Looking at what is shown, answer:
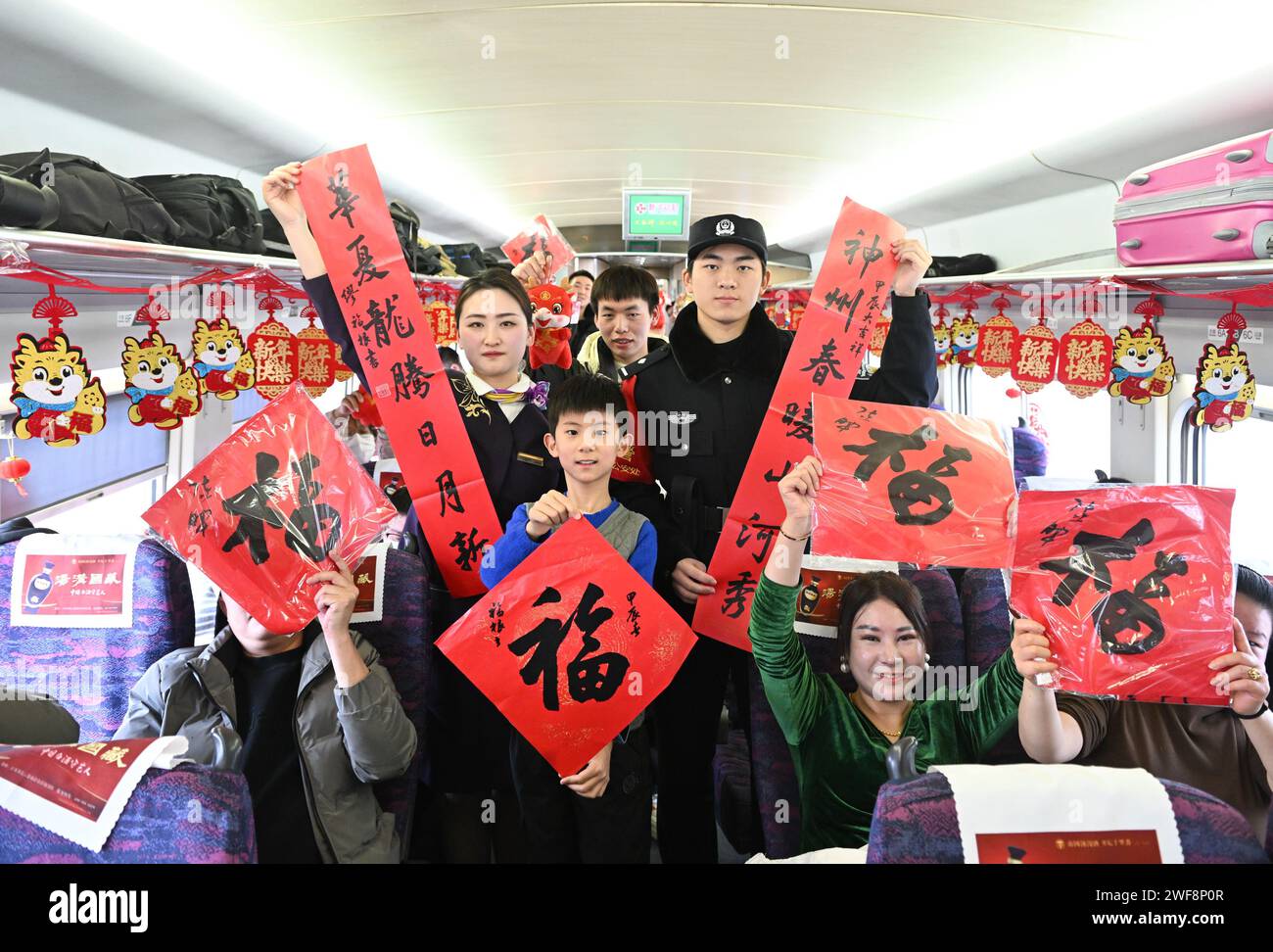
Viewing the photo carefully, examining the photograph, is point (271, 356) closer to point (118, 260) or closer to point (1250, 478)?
point (118, 260)

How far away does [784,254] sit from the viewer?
13031 mm

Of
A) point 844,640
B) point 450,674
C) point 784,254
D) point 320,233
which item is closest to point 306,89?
point 320,233

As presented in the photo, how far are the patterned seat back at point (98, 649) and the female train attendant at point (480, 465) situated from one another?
833 millimetres

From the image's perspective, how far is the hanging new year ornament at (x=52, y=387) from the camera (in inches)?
116

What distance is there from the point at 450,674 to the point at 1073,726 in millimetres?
1902

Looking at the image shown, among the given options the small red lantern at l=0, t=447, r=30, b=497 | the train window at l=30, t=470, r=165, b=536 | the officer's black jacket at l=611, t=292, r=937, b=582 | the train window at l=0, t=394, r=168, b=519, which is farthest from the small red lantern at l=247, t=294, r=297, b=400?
the officer's black jacket at l=611, t=292, r=937, b=582

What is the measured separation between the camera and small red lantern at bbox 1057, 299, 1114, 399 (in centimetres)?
455

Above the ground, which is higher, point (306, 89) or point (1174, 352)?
point (306, 89)

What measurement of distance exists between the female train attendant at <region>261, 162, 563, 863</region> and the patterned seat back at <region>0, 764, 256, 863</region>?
4.39 feet

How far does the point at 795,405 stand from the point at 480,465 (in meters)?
1.13

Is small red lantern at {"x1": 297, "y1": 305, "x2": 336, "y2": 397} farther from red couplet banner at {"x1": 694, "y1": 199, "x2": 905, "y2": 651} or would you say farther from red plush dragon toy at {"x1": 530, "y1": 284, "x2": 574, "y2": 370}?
red couplet banner at {"x1": 694, "y1": 199, "x2": 905, "y2": 651}

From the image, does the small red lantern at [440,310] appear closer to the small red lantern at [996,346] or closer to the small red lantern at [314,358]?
the small red lantern at [314,358]

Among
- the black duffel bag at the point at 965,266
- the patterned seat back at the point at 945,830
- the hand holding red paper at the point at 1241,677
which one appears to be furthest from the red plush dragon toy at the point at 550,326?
the patterned seat back at the point at 945,830
